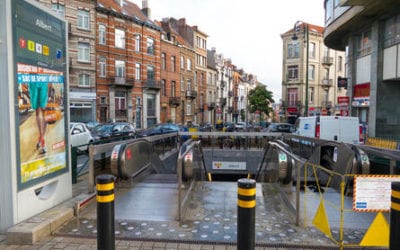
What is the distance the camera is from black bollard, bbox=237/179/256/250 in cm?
340

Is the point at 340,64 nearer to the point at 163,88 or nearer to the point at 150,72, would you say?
the point at 163,88

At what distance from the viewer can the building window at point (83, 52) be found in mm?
31688

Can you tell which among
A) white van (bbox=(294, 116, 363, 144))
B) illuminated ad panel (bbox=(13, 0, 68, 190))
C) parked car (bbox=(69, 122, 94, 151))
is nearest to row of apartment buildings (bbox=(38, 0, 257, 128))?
parked car (bbox=(69, 122, 94, 151))

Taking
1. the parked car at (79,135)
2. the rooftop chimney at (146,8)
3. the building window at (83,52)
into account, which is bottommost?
the parked car at (79,135)

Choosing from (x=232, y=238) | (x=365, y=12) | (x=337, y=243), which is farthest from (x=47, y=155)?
(x=365, y=12)

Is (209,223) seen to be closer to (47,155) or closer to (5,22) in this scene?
(47,155)

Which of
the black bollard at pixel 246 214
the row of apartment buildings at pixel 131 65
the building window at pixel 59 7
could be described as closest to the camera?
the black bollard at pixel 246 214

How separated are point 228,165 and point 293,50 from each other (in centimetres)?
3987

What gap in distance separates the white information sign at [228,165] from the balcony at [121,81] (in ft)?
75.7

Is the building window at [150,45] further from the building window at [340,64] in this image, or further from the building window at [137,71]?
the building window at [340,64]

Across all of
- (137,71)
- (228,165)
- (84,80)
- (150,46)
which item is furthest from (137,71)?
(228,165)

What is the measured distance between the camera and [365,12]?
17.0m

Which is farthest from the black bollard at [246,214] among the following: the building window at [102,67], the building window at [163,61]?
the building window at [163,61]

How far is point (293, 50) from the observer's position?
163ft
